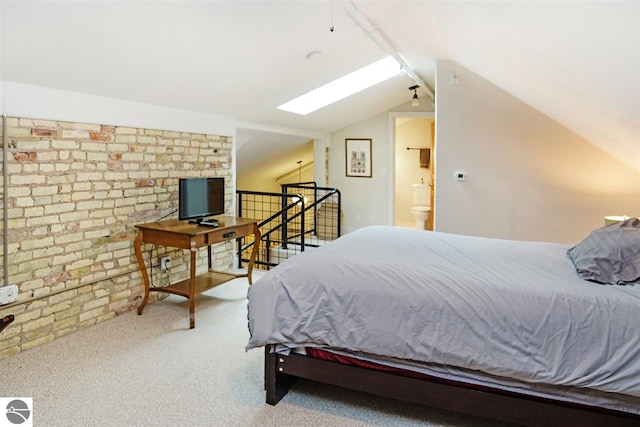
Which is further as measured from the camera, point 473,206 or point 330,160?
point 330,160

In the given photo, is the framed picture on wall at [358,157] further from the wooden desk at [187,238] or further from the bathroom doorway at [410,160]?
the wooden desk at [187,238]

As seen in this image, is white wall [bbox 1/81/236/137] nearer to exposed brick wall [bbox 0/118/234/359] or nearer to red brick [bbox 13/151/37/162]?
exposed brick wall [bbox 0/118/234/359]

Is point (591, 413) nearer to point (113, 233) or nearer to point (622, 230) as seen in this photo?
point (622, 230)

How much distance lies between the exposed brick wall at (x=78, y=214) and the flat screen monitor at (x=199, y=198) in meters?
0.37

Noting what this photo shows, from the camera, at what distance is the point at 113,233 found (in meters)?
3.53

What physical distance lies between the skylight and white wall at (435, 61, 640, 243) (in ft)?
3.21

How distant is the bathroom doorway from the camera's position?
8305 millimetres

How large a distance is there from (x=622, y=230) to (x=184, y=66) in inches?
125

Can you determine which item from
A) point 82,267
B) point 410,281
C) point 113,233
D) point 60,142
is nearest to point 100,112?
point 60,142

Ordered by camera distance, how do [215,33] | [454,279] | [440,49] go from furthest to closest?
[440,49] < [215,33] < [454,279]

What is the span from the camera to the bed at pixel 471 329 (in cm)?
178

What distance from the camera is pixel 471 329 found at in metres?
1.92
